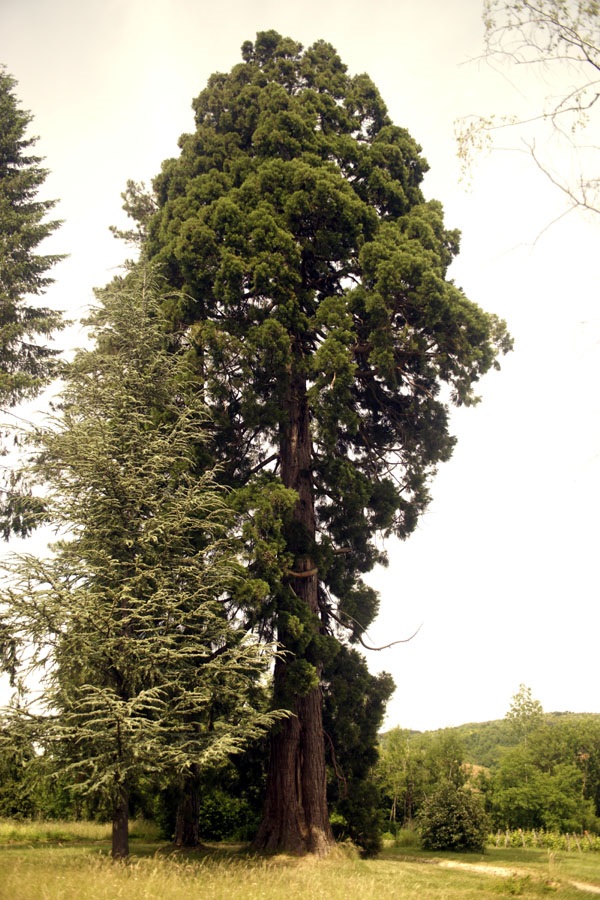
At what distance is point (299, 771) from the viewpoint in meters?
13.8

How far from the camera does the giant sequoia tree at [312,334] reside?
14.0 metres

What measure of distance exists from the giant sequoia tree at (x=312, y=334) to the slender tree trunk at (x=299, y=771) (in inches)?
1.5

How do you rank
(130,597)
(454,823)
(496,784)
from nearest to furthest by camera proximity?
(130,597) → (454,823) → (496,784)

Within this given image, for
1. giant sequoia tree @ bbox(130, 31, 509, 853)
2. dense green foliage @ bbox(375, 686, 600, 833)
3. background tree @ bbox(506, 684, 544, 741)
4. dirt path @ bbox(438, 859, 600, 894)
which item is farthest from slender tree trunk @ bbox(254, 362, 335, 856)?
background tree @ bbox(506, 684, 544, 741)

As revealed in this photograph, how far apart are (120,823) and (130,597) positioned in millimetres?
3719

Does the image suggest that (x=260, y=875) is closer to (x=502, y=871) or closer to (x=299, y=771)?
(x=299, y=771)

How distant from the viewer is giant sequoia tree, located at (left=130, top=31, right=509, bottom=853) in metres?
14.0

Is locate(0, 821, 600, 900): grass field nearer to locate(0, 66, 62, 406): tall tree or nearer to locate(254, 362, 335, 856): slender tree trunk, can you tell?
locate(254, 362, 335, 856): slender tree trunk

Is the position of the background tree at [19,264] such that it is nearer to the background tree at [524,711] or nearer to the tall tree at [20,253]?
the tall tree at [20,253]

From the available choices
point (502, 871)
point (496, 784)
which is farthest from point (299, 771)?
point (496, 784)

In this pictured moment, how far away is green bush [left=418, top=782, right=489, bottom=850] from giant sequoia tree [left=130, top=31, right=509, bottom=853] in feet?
23.6

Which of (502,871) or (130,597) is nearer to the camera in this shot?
(130,597)

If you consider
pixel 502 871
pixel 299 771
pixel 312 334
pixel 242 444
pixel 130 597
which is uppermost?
pixel 312 334

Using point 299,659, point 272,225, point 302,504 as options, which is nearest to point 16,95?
point 272,225
